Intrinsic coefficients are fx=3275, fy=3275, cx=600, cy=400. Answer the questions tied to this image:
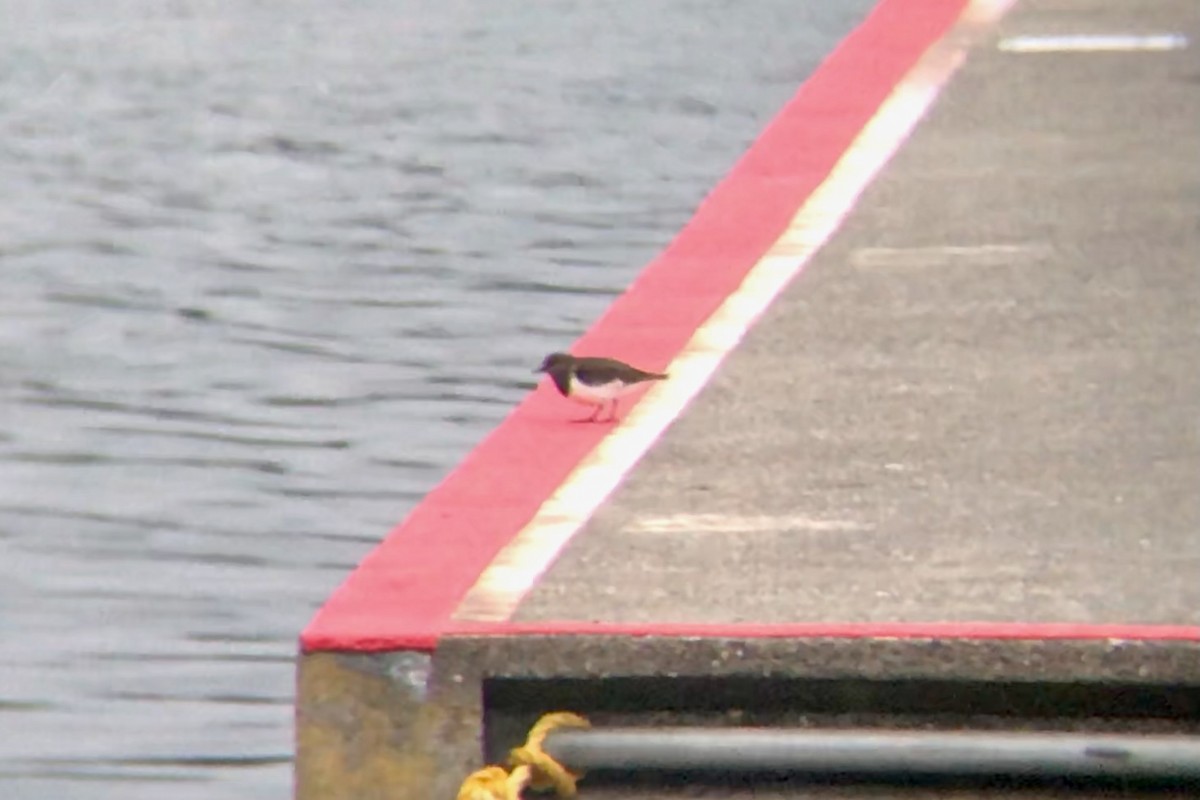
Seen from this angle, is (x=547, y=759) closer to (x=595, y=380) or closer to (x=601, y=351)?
(x=595, y=380)

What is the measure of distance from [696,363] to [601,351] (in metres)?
0.27

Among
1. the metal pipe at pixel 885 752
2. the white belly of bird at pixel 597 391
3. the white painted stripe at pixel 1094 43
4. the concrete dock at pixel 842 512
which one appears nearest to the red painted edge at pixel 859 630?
the concrete dock at pixel 842 512

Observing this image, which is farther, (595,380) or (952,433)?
(595,380)

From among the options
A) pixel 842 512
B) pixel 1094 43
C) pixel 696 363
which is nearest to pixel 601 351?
pixel 696 363

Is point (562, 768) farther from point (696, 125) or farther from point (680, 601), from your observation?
point (696, 125)

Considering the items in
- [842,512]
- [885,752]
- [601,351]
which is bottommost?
[885,752]

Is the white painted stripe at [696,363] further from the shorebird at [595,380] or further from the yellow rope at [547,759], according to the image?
the yellow rope at [547,759]

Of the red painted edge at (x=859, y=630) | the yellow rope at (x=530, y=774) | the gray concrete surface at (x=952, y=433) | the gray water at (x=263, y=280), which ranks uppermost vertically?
the gray water at (x=263, y=280)

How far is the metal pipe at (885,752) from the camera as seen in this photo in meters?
3.37

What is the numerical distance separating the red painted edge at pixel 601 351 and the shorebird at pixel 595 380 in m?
0.04

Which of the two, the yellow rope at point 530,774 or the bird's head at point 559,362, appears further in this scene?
the bird's head at point 559,362

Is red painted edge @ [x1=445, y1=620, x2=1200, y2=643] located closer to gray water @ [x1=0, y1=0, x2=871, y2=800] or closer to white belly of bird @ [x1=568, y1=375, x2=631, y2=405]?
white belly of bird @ [x1=568, y1=375, x2=631, y2=405]

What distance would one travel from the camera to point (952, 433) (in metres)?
4.24

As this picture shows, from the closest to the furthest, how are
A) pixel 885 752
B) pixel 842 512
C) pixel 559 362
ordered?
pixel 885 752, pixel 842 512, pixel 559 362
